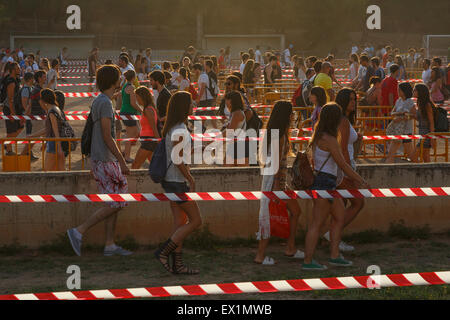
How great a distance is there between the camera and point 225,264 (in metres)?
7.70

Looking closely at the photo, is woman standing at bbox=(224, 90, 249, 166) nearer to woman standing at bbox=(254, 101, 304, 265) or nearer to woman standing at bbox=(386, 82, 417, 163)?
woman standing at bbox=(254, 101, 304, 265)

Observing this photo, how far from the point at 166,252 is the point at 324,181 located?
1.67 m

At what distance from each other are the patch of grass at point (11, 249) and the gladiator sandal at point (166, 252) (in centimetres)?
184

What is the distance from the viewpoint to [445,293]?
257 inches

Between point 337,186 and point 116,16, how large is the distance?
211 ft

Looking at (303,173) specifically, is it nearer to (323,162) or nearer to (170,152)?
(323,162)

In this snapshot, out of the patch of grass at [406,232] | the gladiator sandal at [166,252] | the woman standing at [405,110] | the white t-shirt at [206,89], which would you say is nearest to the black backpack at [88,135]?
the gladiator sandal at [166,252]

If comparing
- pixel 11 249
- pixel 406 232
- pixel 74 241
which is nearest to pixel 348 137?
pixel 406 232

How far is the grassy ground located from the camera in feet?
22.2

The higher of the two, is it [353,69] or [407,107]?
[353,69]

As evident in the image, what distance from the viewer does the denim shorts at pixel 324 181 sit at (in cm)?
725

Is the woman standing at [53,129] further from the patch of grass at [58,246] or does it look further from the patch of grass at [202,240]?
the patch of grass at [202,240]

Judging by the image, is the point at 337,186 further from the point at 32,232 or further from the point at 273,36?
the point at 273,36
